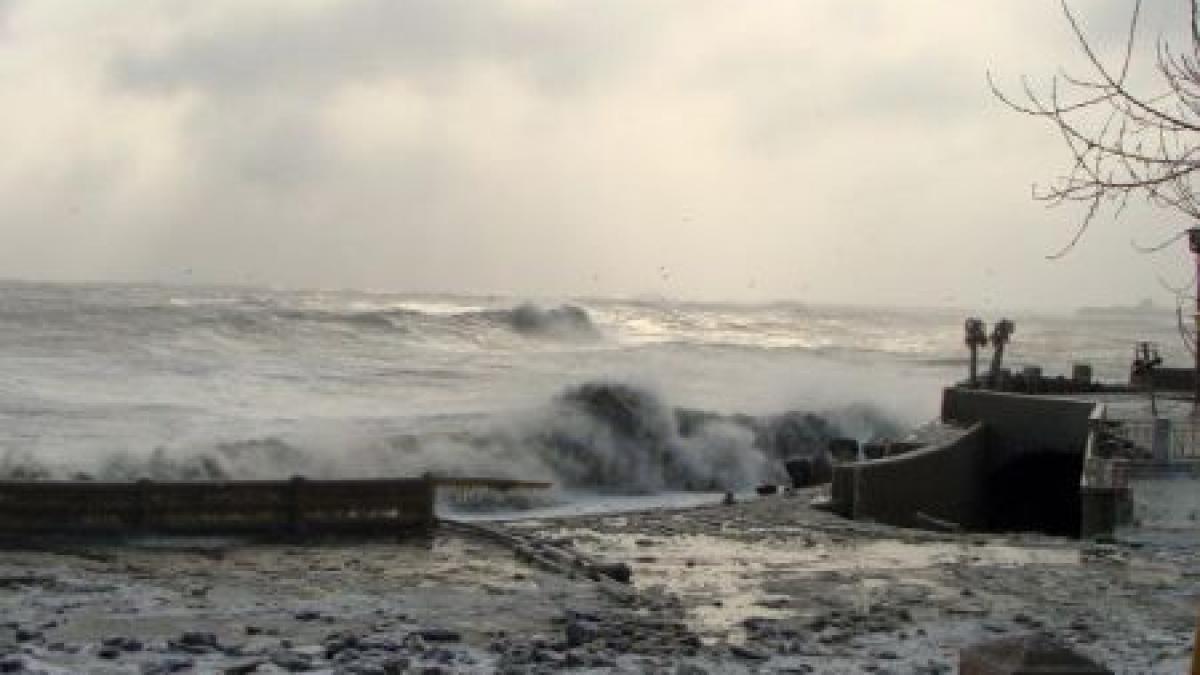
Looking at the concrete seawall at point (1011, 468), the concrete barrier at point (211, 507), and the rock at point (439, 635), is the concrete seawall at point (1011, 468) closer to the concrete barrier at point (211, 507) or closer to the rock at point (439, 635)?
the concrete barrier at point (211, 507)

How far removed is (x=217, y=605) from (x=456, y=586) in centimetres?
252

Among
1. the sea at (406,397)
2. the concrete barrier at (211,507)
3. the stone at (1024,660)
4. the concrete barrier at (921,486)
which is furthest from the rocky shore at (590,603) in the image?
the sea at (406,397)

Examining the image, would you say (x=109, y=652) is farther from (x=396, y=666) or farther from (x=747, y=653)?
(x=747, y=653)

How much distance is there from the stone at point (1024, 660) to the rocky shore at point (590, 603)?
585 centimetres

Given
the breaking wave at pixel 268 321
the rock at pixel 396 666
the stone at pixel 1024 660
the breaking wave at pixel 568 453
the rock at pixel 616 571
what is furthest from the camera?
the breaking wave at pixel 268 321

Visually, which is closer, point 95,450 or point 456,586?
point 456,586

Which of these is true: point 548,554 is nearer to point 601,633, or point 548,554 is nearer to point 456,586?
point 456,586

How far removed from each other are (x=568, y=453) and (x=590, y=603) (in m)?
20.1

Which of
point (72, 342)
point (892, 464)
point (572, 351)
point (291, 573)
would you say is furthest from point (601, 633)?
point (572, 351)

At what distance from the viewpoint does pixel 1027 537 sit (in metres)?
19.5

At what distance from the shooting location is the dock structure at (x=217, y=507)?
16.5 meters

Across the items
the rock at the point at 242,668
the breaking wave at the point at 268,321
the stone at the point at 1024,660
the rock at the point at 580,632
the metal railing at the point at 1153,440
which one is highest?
the breaking wave at the point at 268,321

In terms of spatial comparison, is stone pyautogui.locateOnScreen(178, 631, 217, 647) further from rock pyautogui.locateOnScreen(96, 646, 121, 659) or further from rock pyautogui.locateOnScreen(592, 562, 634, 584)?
rock pyautogui.locateOnScreen(592, 562, 634, 584)

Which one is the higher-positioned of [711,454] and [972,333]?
[972,333]
